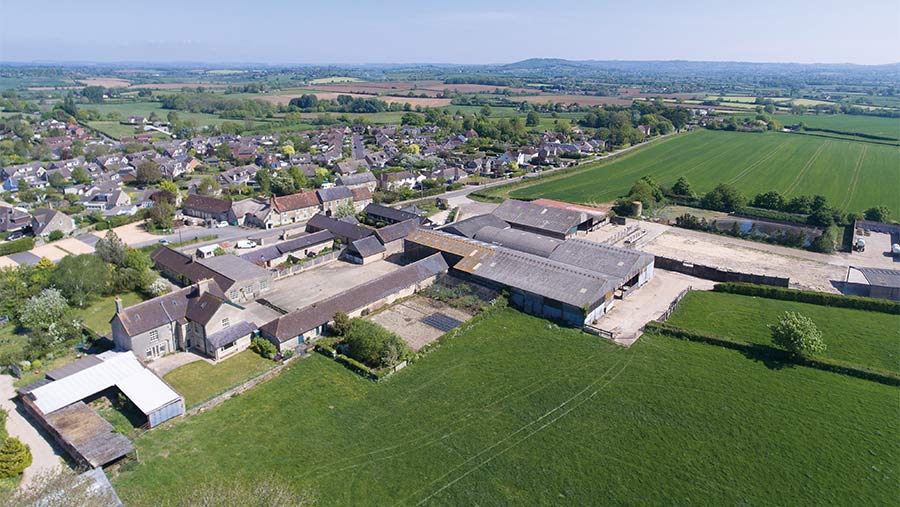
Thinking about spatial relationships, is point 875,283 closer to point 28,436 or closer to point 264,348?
point 264,348

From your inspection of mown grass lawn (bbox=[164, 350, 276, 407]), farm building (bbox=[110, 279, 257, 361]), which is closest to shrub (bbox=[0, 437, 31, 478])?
mown grass lawn (bbox=[164, 350, 276, 407])

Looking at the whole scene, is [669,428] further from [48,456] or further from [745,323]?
[48,456]

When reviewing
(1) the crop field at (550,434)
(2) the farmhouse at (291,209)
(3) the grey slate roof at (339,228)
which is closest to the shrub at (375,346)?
(1) the crop field at (550,434)

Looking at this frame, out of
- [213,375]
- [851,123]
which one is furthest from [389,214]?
[851,123]

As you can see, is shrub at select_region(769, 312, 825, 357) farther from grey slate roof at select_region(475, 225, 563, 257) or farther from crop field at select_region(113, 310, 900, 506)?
grey slate roof at select_region(475, 225, 563, 257)

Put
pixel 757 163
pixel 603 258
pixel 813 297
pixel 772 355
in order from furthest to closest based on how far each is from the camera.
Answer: pixel 757 163 → pixel 603 258 → pixel 813 297 → pixel 772 355

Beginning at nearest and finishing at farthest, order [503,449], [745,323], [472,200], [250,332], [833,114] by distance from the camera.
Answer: [503,449] → [250,332] → [745,323] → [472,200] → [833,114]

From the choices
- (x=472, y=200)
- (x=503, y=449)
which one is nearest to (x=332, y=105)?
(x=472, y=200)
